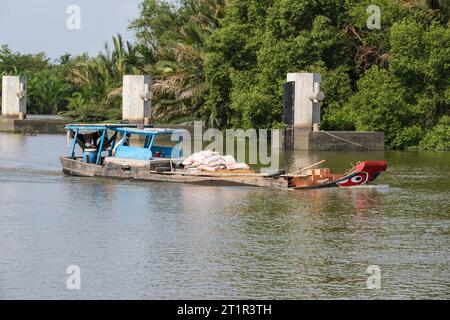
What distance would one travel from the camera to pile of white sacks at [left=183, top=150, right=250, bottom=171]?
3078cm

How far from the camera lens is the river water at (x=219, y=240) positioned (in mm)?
16719

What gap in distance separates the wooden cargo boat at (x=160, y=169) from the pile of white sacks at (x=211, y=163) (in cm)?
27

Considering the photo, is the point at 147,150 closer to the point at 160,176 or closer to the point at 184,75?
the point at 160,176

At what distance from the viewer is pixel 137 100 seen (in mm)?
54812

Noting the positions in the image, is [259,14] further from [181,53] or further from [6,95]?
[6,95]

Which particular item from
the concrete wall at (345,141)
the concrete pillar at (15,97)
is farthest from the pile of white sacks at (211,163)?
the concrete pillar at (15,97)

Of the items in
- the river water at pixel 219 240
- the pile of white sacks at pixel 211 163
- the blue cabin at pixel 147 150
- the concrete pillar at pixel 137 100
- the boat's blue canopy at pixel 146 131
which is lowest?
the river water at pixel 219 240

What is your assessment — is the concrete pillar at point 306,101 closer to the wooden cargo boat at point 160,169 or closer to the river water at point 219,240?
the wooden cargo boat at point 160,169

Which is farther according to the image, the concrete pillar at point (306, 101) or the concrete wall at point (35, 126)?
the concrete wall at point (35, 126)

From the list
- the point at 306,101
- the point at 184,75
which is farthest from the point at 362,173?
the point at 184,75

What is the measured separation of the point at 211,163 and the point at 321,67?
2212 centimetres

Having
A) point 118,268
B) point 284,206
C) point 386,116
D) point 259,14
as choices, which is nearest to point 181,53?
point 259,14
